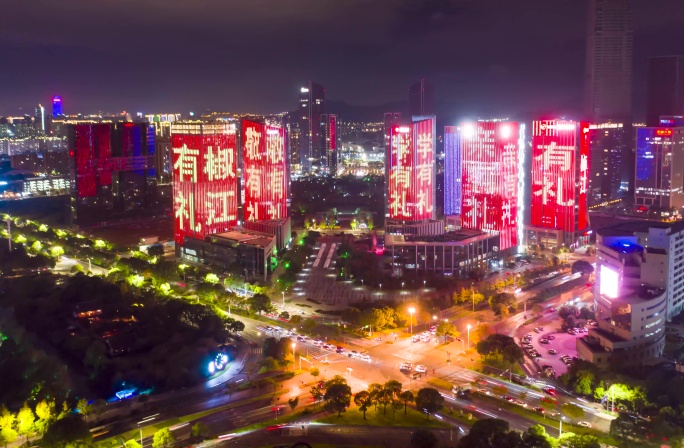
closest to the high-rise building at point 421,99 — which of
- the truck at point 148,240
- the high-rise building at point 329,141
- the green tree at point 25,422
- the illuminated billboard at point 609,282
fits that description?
the high-rise building at point 329,141

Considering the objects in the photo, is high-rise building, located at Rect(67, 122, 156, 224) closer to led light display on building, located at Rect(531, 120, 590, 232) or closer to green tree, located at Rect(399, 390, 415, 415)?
led light display on building, located at Rect(531, 120, 590, 232)

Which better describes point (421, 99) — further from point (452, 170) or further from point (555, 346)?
point (555, 346)

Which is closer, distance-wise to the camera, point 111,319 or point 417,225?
point 111,319

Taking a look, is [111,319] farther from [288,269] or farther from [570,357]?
[570,357]

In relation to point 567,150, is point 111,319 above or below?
below

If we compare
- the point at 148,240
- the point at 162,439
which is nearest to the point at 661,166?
the point at 148,240

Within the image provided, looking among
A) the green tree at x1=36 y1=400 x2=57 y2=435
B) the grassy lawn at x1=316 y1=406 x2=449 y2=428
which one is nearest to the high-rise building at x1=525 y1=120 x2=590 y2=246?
the grassy lawn at x1=316 y1=406 x2=449 y2=428

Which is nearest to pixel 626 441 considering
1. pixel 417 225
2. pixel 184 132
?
pixel 417 225
